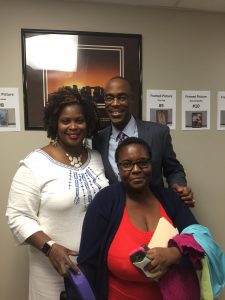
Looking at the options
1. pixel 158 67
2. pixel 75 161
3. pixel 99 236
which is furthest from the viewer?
pixel 158 67

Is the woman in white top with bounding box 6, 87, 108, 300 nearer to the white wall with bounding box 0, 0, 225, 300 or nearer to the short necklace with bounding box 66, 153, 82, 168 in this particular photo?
the short necklace with bounding box 66, 153, 82, 168

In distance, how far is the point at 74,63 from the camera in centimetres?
194

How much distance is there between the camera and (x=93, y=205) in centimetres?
126

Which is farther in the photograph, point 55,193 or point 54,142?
point 54,142

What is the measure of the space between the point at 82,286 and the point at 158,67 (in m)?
1.46

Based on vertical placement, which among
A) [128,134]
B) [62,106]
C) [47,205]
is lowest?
[47,205]

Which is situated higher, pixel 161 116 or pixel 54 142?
pixel 161 116

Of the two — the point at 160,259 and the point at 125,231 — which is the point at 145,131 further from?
the point at 160,259

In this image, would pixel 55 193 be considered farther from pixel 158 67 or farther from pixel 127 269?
pixel 158 67

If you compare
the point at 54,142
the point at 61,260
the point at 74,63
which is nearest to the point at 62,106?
the point at 54,142

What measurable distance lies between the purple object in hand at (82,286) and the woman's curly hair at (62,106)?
68cm

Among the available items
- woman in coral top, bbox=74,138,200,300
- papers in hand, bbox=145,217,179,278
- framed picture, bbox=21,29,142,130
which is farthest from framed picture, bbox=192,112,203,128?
papers in hand, bbox=145,217,179,278

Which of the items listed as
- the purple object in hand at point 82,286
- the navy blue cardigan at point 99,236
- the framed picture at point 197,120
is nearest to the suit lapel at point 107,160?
the navy blue cardigan at point 99,236

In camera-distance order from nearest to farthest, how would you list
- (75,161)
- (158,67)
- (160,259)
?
(160,259)
(75,161)
(158,67)
